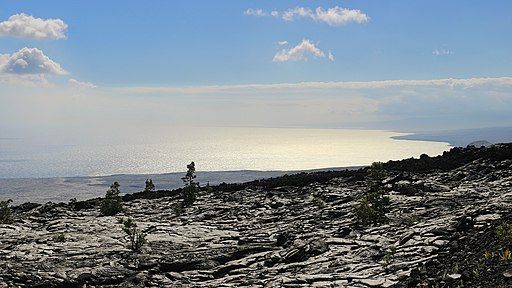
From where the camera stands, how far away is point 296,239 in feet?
98.9

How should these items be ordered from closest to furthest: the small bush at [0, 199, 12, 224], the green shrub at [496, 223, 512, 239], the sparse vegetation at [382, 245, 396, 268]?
1. the green shrub at [496, 223, 512, 239]
2. the sparse vegetation at [382, 245, 396, 268]
3. the small bush at [0, 199, 12, 224]

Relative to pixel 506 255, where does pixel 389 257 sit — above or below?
below

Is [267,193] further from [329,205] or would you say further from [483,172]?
[483,172]

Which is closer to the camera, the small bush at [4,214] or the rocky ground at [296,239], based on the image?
the rocky ground at [296,239]

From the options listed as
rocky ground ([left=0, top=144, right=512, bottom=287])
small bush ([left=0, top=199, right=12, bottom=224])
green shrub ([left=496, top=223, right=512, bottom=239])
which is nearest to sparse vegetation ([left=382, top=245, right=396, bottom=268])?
rocky ground ([left=0, top=144, right=512, bottom=287])

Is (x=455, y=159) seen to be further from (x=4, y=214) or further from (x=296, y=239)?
(x=4, y=214)

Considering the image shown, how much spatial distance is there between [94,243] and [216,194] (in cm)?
2284

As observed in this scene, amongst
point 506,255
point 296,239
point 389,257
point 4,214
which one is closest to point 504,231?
point 506,255

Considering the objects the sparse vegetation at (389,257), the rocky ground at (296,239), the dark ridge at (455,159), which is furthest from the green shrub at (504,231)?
the dark ridge at (455,159)

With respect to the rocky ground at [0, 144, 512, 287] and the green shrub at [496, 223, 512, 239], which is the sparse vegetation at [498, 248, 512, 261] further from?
the green shrub at [496, 223, 512, 239]

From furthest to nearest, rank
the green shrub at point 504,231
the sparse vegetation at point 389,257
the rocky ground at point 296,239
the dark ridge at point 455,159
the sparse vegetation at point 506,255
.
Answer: the dark ridge at point 455,159 → the sparse vegetation at point 389,257 → the rocky ground at point 296,239 → the green shrub at point 504,231 → the sparse vegetation at point 506,255

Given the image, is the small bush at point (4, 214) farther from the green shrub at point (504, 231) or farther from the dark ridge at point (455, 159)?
the dark ridge at point (455, 159)

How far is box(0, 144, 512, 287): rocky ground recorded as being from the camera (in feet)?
66.5

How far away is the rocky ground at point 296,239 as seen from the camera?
20.3 meters
